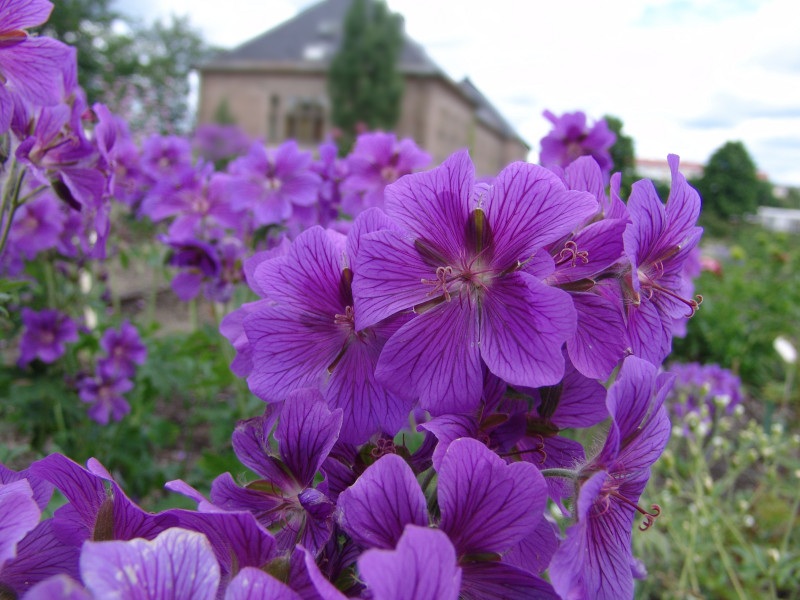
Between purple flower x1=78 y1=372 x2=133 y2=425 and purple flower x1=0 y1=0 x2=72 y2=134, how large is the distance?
2.17 metres

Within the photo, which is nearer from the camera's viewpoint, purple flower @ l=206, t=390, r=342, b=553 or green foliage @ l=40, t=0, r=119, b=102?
purple flower @ l=206, t=390, r=342, b=553

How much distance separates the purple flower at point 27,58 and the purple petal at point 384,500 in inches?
38.5

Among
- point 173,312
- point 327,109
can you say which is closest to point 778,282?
point 173,312

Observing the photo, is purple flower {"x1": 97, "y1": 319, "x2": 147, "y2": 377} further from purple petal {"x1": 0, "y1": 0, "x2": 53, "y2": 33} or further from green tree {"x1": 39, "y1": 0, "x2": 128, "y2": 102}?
green tree {"x1": 39, "y1": 0, "x2": 128, "y2": 102}

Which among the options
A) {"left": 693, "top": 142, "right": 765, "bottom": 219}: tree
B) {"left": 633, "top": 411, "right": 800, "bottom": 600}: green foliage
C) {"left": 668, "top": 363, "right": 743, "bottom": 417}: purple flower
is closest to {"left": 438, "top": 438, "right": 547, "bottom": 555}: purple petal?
{"left": 633, "top": 411, "right": 800, "bottom": 600}: green foliage

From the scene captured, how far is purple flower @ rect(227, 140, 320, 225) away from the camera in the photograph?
2434 mm

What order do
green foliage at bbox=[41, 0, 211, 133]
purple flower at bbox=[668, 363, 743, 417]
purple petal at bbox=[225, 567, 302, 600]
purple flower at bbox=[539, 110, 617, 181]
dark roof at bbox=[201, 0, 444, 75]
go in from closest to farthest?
purple petal at bbox=[225, 567, 302, 600], purple flower at bbox=[539, 110, 617, 181], purple flower at bbox=[668, 363, 743, 417], green foliage at bbox=[41, 0, 211, 133], dark roof at bbox=[201, 0, 444, 75]

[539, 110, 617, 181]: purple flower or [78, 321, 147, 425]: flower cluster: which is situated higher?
[539, 110, 617, 181]: purple flower

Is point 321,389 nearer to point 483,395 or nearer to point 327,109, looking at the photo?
point 483,395

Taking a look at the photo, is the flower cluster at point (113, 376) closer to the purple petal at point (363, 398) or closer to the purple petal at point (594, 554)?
the purple petal at point (363, 398)

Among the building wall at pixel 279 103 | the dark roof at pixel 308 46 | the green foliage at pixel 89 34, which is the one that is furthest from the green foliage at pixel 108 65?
the dark roof at pixel 308 46

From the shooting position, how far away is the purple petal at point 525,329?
690mm

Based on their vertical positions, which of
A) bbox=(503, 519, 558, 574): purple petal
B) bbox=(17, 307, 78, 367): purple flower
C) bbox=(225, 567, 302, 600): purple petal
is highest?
bbox=(225, 567, 302, 600): purple petal

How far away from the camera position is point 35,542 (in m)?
0.66
